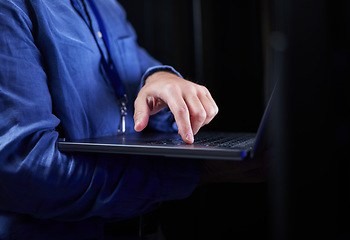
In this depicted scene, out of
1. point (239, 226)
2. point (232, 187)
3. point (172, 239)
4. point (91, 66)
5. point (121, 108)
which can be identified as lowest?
point (172, 239)

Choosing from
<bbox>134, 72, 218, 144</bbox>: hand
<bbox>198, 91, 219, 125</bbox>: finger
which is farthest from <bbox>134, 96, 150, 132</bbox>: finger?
<bbox>198, 91, 219, 125</bbox>: finger

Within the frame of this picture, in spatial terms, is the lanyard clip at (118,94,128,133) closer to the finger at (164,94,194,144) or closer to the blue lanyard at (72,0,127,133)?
the blue lanyard at (72,0,127,133)

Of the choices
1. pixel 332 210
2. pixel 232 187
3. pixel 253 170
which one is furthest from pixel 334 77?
pixel 232 187

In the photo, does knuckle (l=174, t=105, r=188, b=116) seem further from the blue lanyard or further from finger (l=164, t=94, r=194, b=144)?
the blue lanyard

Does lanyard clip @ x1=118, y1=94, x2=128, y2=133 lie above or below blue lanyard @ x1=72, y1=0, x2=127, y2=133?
below

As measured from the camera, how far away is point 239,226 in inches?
37.4

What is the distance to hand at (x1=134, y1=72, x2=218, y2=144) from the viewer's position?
0.47 m

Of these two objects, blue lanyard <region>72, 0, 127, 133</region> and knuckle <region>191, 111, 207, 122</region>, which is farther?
blue lanyard <region>72, 0, 127, 133</region>

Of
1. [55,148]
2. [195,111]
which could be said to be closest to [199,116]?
[195,111]

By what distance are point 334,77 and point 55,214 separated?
1.49ft

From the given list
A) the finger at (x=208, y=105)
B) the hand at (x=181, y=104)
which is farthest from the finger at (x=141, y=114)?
the finger at (x=208, y=105)

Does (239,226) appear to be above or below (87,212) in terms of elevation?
below

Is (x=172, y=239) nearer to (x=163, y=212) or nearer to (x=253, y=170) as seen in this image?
(x=163, y=212)

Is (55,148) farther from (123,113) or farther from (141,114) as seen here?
(123,113)
